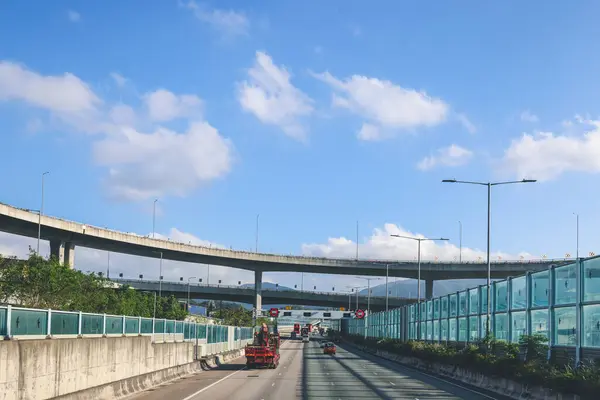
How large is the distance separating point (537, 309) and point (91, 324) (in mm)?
20632

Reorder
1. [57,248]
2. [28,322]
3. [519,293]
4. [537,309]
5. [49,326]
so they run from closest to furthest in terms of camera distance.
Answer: [28,322]
[49,326]
[537,309]
[519,293]
[57,248]

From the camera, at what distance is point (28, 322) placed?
2223cm

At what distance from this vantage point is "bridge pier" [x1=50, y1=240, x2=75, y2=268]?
112 metres

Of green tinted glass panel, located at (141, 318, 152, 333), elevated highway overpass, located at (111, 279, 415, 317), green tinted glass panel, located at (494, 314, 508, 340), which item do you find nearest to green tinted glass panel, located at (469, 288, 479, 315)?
green tinted glass panel, located at (494, 314, 508, 340)

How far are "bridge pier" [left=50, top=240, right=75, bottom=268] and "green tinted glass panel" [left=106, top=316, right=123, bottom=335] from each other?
80.6 meters

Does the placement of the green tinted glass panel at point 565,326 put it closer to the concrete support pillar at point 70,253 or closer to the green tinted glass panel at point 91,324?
the green tinted glass panel at point 91,324

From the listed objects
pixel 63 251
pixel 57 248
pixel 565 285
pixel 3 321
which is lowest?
pixel 3 321

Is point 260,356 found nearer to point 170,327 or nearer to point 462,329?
point 170,327

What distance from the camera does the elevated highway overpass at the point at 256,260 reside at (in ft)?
375

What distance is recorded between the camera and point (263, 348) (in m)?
57.7

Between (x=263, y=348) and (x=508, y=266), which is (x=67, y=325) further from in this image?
(x=508, y=266)

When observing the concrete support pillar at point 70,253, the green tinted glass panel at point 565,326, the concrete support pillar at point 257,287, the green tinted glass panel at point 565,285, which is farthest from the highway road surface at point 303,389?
the concrete support pillar at point 257,287

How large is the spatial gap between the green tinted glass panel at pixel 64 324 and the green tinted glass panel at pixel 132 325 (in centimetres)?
801

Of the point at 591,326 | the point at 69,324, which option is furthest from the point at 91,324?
the point at 591,326
